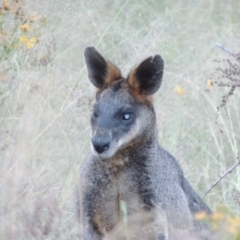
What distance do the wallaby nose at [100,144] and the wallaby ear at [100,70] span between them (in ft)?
2.49

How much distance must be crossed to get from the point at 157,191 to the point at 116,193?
284 mm

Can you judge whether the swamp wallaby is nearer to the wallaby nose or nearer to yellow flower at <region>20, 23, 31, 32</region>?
the wallaby nose

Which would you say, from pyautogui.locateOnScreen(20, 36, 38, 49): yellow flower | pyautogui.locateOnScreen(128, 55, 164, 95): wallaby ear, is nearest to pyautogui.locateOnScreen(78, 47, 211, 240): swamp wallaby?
pyautogui.locateOnScreen(128, 55, 164, 95): wallaby ear

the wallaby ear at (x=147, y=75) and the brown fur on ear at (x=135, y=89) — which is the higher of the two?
the wallaby ear at (x=147, y=75)

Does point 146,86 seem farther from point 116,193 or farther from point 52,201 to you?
point 52,201

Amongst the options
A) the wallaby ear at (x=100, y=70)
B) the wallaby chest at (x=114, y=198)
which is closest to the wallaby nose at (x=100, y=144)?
the wallaby chest at (x=114, y=198)

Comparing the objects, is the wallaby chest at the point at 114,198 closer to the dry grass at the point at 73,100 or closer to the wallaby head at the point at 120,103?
the wallaby head at the point at 120,103

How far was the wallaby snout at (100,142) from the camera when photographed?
6145mm

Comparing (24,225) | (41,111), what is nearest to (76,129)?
(41,111)

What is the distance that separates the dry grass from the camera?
743 centimetres

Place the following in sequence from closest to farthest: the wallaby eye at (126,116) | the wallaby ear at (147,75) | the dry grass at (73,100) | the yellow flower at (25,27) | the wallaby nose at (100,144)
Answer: the wallaby nose at (100,144) < the wallaby eye at (126,116) < the wallaby ear at (147,75) < the dry grass at (73,100) < the yellow flower at (25,27)

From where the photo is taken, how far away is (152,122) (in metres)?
6.66

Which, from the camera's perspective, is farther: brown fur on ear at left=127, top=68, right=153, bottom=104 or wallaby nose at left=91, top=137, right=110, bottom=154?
brown fur on ear at left=127, top=68, right=153, bottom=104

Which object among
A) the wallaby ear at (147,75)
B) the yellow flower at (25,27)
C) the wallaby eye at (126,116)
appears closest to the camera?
the wallaby eye at (126,116)
